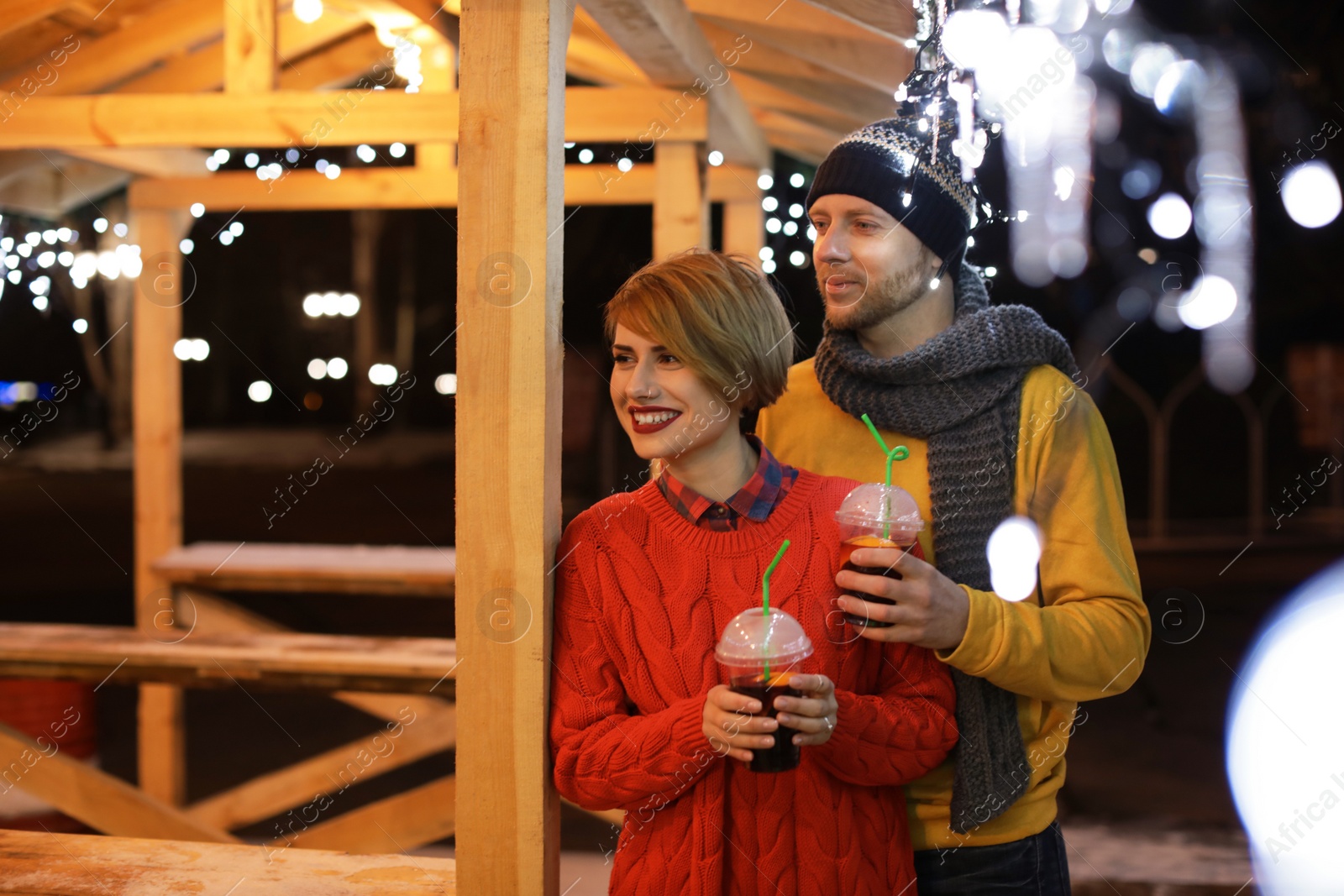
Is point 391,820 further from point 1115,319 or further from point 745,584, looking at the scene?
point 1115,319

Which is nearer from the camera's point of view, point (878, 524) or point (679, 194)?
point (878, 524)

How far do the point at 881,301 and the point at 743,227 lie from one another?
324cm

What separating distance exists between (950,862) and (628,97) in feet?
8.47

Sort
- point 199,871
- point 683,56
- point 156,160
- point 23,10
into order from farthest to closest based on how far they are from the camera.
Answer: point 156,160
point 23,10
point 683,56
point 199,871

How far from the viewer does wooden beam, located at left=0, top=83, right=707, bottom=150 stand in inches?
138

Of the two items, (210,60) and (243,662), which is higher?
(210,60)

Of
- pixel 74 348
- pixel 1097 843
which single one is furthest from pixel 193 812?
pixel 74 348

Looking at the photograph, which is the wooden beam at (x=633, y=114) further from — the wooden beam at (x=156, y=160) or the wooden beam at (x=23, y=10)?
the wooden beam at (x=156, y=160)

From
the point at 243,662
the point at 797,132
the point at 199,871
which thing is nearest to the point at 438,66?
the point at 797,132

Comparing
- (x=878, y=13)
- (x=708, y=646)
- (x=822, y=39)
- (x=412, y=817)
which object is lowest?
(x=412, y=817)

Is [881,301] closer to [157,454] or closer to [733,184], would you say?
[733,184]

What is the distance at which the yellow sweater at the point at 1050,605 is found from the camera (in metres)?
1.63

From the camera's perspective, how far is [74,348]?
787 inches

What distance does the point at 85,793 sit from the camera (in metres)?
3.97
